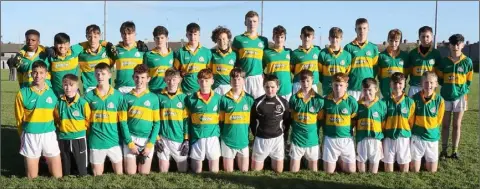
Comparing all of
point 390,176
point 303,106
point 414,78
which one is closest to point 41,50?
point 303,106

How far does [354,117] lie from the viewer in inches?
212

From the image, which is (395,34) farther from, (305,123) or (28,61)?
(28,61)

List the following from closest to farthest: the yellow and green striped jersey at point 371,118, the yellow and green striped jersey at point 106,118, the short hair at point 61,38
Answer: the yellow and green striped jersey at point 106,118
the yellow and green striped jersey at point 371,118
the short hair at point 61,38

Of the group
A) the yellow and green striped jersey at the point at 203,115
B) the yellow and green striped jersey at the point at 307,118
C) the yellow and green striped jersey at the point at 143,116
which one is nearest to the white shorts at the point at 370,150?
the yellow and green striped jersey at the point at 307,118

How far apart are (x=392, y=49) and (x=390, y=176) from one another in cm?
191

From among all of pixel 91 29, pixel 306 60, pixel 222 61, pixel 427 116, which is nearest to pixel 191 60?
pixel 222 61

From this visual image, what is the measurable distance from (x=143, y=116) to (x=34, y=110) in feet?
3.89

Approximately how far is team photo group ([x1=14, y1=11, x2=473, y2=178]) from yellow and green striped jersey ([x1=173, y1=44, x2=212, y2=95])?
0.05ft

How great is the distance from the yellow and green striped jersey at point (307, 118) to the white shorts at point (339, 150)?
17 centimetres

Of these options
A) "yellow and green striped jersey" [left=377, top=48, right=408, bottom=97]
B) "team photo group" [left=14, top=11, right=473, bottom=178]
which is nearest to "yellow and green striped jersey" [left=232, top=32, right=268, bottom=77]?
"team photo group" [left=14, top=11, right=473, bottom=178]

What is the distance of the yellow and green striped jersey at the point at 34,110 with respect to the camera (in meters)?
4.97

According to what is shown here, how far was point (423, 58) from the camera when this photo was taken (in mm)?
6184

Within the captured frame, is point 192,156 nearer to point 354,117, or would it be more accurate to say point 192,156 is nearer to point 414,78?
point 354,117

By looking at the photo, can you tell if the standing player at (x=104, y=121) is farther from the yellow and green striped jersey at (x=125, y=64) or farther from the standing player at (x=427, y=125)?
the standing player at (x=427, y=125)
